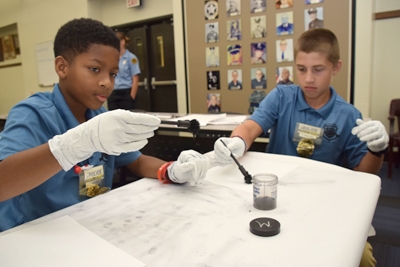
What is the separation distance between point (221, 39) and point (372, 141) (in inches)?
105

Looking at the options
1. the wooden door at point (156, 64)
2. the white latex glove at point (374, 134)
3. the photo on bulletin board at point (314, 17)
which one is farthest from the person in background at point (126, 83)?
the white latex glove at point (374, 134)

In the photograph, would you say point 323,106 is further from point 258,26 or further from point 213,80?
point 213,80

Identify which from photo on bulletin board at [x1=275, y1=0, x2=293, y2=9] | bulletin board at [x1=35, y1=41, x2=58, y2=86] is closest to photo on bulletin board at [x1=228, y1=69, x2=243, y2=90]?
photo on bulletin board at [x1=275, y1=0, x2=293, y2=9]

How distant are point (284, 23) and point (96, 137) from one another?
9.47 ft

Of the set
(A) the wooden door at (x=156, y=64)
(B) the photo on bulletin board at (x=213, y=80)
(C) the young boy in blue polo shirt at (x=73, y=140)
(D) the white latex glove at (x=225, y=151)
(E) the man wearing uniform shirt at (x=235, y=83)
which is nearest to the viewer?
(C) the young boy in blue polo shirt at (x=73, y=140)

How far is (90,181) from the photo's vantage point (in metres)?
0.93

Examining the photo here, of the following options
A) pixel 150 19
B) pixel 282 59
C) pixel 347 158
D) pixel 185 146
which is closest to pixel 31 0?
pixel 150 19

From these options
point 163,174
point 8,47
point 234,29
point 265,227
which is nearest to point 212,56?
point 234,29

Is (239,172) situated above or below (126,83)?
below

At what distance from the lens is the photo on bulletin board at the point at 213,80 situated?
3629 mm

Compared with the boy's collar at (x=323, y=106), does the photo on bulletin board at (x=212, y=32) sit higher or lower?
higher

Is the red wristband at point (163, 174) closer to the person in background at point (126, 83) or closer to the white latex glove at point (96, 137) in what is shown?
the white latex glove at point (96, 137)

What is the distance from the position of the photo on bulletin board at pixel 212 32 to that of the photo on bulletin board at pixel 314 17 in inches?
39.1

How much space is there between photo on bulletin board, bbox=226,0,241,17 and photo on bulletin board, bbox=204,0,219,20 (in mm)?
137
